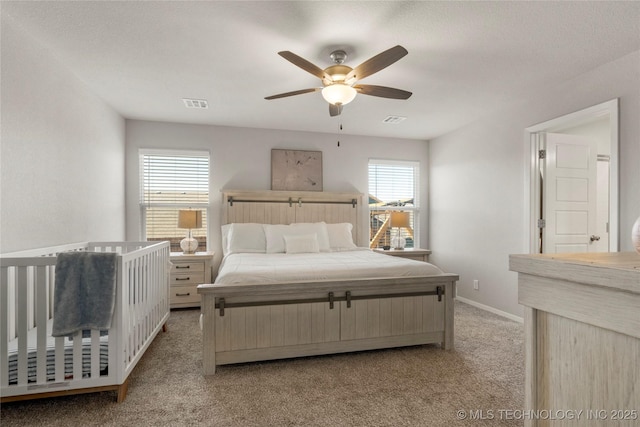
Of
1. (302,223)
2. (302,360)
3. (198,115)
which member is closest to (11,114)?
(198,115)

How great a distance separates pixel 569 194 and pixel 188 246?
14.7 ft

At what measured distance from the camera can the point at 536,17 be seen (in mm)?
2084

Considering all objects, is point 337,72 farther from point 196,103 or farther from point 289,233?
point 289,233

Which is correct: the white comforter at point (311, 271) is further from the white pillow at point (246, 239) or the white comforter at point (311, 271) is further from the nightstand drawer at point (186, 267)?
the nightstand drawer at point (186, 267)

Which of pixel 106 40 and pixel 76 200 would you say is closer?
pixel 106 40

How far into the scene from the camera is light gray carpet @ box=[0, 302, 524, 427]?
6.03ft

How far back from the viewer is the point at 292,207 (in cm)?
471

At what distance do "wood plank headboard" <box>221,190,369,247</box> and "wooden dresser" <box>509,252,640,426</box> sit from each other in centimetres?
402

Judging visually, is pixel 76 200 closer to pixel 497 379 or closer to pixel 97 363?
pixel 97 363

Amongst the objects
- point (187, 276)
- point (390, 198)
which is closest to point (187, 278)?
point (187, 276)

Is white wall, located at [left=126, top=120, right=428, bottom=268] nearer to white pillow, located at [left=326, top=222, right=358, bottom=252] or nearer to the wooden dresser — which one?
white pillow, located at [left=326, top=222, right=358, bottom=252]

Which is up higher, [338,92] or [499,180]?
[338,92]

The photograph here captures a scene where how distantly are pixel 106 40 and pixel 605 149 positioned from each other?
18.0 feet

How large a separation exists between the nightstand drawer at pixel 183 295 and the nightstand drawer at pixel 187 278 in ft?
0.17
